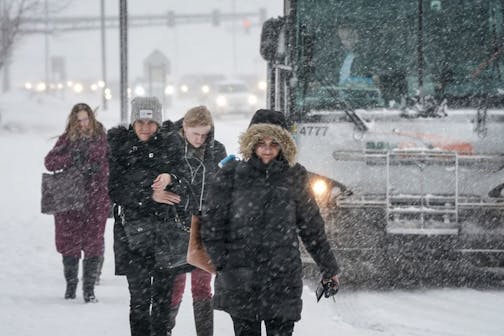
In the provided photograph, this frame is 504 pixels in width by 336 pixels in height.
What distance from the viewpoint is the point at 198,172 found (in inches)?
233

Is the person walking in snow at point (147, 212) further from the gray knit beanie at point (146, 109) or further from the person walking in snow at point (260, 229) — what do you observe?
the person walking in snow at point (260, 229)

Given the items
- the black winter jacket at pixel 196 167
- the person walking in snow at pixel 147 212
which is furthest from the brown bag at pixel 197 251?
the black winter jacket at pixel 196 167

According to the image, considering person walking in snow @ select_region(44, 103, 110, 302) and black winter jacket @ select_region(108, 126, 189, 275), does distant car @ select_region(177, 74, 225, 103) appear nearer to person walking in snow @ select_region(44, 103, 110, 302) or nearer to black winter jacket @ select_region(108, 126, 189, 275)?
person walking in snow @ select_region(44, 103, 110, 302)

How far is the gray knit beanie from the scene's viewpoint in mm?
5738

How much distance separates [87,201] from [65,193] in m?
0.22

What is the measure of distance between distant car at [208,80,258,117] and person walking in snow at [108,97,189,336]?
33.7 meters

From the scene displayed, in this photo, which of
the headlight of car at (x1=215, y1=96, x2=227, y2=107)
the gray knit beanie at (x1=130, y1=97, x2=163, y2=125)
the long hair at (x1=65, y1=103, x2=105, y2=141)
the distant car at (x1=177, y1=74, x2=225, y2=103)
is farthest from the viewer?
the distant car at (x1=177, y1=74, x2=225, y2=103)

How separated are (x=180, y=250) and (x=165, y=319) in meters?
0.45

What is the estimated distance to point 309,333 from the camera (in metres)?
6.61

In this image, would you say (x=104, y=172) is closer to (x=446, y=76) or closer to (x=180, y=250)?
(x=180, y=250)

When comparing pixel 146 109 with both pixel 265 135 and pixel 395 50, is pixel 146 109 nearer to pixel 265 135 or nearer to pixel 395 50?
pixel 265 135

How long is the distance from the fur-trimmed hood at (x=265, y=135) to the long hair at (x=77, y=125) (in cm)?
359

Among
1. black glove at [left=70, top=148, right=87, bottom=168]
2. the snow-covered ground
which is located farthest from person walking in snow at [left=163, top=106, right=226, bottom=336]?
black glove at [left=70, top=148, right=87, bottom=168]

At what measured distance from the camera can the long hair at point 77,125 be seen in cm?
775
